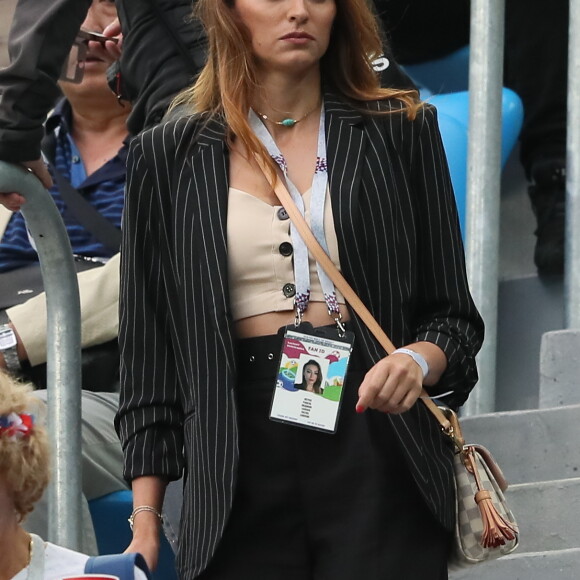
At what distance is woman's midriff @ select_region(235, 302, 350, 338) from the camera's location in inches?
104

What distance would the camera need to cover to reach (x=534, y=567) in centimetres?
364

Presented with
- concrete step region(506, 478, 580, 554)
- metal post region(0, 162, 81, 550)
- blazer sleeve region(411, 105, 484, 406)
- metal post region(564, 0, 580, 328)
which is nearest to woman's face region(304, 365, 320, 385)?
blazer sleeve region(411, 105, 484, 406)

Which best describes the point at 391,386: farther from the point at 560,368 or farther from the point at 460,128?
the point at 460,128

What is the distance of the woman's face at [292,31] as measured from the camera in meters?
2.78

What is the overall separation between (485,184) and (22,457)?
266 centimetres

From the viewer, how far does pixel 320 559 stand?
2578 millimetres

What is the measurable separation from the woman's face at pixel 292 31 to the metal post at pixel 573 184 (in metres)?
2.21

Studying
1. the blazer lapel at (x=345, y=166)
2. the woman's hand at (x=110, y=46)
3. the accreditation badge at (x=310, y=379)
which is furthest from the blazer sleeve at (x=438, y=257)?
the woman's hand at (x=110, y=46)

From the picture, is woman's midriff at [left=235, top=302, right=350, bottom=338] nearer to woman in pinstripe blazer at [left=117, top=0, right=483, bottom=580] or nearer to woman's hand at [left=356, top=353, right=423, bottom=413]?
woman in pinstripe blazer at [left=117, top=0, right=483, bottom=580]

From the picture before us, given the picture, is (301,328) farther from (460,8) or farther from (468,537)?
(460,8)

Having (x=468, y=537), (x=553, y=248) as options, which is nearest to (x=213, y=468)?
(x=468, y=537)

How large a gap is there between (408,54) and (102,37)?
90.5 inches

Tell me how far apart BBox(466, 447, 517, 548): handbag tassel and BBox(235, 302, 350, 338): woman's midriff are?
37 centimetres

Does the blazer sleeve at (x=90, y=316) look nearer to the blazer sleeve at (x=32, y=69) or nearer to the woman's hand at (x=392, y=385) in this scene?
the blazer sleeve at (x=32, y=69)
